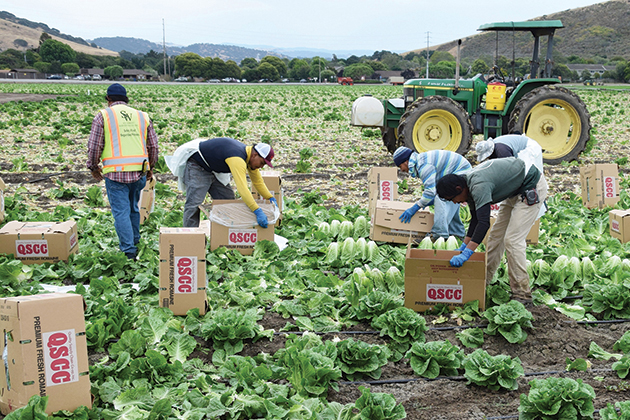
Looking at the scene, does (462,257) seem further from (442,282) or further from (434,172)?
(434,172)

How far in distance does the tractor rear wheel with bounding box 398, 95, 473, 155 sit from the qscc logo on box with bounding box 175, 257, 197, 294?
7.11 metres

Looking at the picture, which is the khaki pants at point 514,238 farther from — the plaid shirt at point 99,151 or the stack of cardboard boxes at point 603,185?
the plaid shirt at point 99,151

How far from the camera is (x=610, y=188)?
788cm

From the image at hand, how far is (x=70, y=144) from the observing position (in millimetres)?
13828

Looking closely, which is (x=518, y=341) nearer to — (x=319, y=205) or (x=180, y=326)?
(x=180, y=326)

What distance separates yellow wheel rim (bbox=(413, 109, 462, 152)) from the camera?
1091 cm

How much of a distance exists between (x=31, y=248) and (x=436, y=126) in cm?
793

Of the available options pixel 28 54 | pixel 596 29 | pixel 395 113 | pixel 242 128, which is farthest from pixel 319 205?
pixel 596 29

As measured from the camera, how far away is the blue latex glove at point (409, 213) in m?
6.24

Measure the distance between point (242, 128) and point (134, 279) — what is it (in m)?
12.7

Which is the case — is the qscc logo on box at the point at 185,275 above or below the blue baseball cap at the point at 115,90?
below

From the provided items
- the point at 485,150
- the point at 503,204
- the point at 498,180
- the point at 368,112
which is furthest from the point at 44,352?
the point at 368,112

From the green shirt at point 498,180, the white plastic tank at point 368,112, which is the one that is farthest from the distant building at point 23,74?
the green shirt at point 498,180

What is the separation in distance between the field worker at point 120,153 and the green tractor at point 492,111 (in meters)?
6.23
